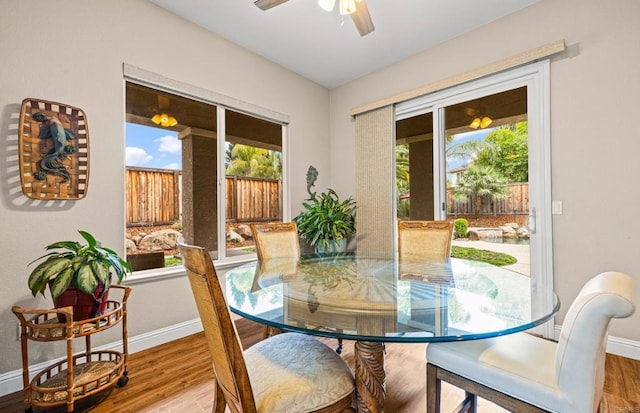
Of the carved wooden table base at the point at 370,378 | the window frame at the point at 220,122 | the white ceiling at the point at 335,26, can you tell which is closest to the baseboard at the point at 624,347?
the carved wooden table base at the point at 370,378

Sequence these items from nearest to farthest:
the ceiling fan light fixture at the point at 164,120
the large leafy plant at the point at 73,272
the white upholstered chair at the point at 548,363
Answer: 1. the white upholstered chair at the point at 548,363
2. the large leafy plant at the point at 73,272
3. the ceiling fan light fixture at the point at 164,120

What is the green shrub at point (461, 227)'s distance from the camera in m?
3.03

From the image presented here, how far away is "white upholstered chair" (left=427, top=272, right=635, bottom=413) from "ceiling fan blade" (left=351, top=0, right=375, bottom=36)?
1.90 m

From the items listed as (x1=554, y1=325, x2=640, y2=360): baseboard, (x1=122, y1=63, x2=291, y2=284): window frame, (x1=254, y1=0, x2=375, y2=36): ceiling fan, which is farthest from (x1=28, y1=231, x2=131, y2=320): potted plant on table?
(x1=554, y1=325, x2=640, y2=360): baseboard

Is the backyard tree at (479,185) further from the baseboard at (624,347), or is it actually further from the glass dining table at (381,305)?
the baseboard at (624,347)

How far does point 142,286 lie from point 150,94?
1.67 metres

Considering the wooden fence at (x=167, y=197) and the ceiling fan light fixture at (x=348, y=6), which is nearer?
the ceiling fan light fixture at (x=348, y=6)

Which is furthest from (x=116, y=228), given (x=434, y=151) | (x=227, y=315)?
(x=434, y=151)

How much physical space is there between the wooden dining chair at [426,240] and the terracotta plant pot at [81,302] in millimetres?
2086

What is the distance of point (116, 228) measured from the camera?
88.0 inches

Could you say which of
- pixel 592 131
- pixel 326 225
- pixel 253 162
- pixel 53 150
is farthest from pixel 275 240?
pixel 592 131

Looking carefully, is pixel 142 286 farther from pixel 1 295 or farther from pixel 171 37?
pixel 171 37

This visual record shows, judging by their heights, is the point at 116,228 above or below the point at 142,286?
above

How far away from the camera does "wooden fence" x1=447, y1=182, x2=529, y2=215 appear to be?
260 cm
